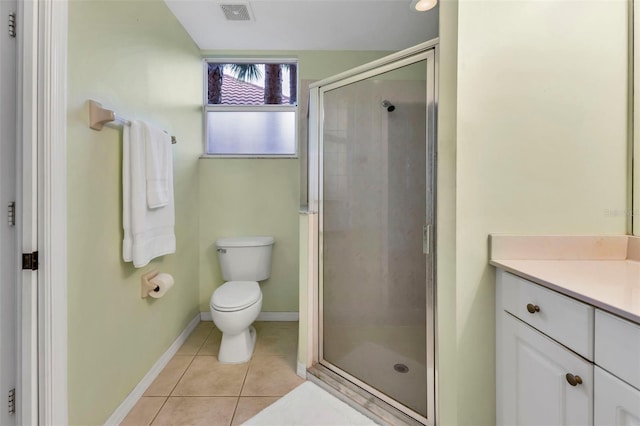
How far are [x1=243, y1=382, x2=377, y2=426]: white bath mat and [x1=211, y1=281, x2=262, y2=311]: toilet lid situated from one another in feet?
1.90

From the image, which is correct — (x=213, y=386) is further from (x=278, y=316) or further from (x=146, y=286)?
(x=278, y=316)

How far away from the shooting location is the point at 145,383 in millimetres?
1479

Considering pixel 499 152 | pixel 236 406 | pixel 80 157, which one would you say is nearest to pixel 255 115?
pixel 80 157

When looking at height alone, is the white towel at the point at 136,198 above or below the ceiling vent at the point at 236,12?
below

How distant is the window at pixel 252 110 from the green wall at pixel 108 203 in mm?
544

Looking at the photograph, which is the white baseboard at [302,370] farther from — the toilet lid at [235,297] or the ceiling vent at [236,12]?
the ceiling vent at [236,12]

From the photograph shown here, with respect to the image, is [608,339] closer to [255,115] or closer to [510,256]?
[510,256]

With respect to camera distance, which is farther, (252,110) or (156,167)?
(252,110)

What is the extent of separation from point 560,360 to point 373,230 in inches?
38.2
